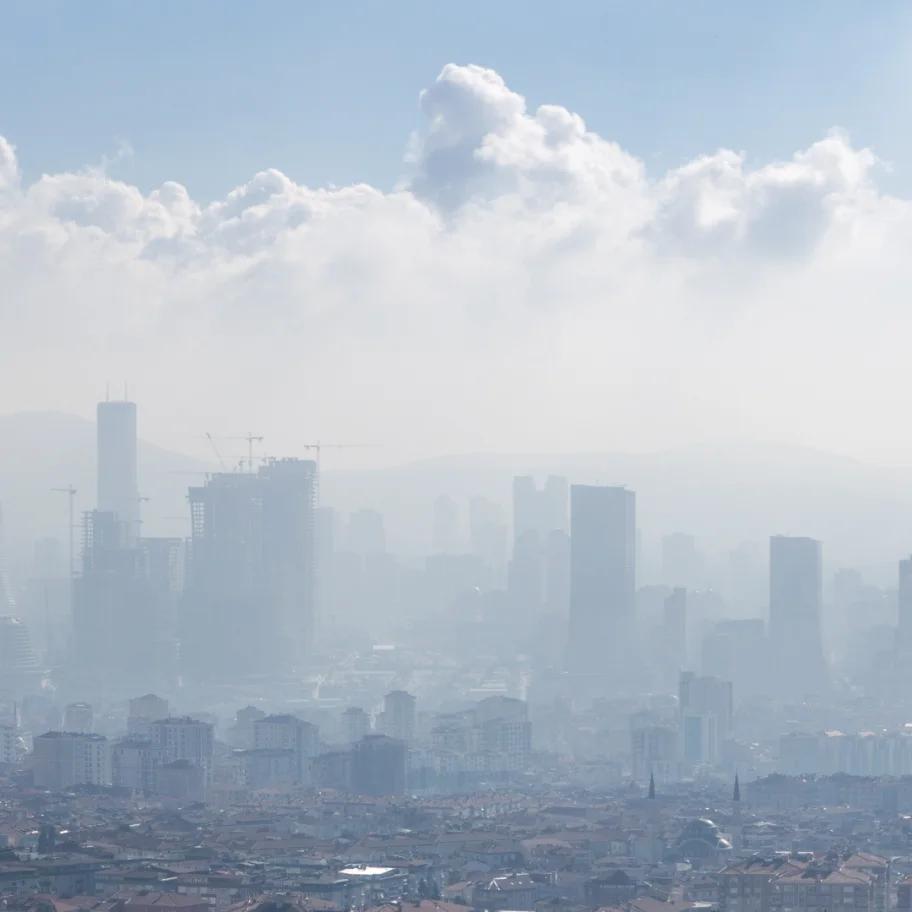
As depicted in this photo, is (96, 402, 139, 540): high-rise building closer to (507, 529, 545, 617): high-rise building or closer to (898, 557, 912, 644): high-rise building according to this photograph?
(507, 529, 545, 617): high-rise building

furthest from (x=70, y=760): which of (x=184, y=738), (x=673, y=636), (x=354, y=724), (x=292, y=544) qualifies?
(x=292, y=544)

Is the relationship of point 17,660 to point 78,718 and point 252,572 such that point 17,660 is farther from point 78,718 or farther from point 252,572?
point 78,718

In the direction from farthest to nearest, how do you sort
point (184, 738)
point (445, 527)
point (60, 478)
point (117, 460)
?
point (60, 478) → point (445, 527) → point (117, 460) → point (184, 738)

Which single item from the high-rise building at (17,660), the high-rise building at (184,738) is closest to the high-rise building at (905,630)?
the high-rise building at (17,660)

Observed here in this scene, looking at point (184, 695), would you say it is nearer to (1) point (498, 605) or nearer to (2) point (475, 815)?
(1) point (498, 605)

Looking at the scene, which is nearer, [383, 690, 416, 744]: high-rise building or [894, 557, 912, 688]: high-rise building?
[383, 690, 416, 744]: high-rise building

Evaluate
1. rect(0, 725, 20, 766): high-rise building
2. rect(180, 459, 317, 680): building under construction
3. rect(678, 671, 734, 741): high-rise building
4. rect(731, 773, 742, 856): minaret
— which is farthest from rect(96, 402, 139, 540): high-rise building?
rect(731, 773, 742, 856): minaret

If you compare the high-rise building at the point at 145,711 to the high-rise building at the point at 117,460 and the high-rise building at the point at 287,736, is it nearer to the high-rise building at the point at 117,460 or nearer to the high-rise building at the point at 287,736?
the high-rise building at the point at 287,736

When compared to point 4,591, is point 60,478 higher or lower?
higher
